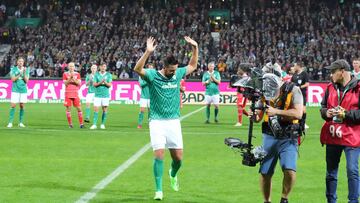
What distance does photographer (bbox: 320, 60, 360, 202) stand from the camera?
27.2ft

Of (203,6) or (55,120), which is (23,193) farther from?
(203,6)

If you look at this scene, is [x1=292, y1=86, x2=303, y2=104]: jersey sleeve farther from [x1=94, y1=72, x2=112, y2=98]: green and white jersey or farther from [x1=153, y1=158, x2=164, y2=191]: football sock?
[x1=94, y1=72, x2=112, y2=98]: green and white jersey

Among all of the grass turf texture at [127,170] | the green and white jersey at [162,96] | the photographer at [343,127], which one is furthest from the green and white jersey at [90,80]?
the photographer at [343,127]

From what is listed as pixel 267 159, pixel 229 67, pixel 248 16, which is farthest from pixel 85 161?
pixel 248 16

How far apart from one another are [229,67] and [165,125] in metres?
29.8

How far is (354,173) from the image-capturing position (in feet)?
27.1

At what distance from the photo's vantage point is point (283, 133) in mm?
7992

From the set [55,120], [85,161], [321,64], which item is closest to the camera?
[85,161]

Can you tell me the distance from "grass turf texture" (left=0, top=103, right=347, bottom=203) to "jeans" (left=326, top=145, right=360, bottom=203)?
2.86 feet

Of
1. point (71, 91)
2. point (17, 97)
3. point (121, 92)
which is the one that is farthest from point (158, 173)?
point (121, 92)

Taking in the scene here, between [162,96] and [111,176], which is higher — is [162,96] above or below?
above

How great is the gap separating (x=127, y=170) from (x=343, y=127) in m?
4.73

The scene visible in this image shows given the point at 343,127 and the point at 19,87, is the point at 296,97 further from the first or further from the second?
the point at 19,87

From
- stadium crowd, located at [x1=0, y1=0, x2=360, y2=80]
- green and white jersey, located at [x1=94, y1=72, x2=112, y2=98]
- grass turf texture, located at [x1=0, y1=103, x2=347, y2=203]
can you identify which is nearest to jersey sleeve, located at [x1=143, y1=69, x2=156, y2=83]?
grass turf texture, located at [x1=0, y1=103, x2=347, y2=203]
